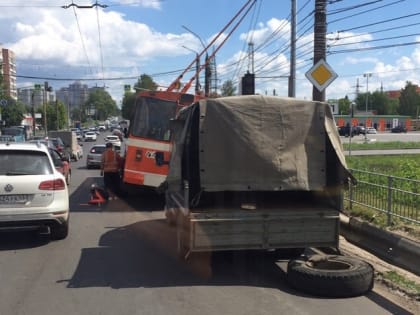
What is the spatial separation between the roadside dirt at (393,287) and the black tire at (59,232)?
484 cm

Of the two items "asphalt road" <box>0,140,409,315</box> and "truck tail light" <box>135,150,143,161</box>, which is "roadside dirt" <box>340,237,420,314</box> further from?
"truck tail light" <box>135,150,143,161</box>

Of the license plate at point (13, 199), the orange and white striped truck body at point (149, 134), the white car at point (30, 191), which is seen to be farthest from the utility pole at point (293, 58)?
the license plate at point (13, 199)

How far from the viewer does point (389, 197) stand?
9.30m

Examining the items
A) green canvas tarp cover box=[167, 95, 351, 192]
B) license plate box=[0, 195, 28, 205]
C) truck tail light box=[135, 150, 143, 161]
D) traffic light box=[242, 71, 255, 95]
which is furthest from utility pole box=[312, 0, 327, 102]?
license plate box=[0, 195, 28, 205]

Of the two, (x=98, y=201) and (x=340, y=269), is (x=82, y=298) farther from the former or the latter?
(x=98, y=201)

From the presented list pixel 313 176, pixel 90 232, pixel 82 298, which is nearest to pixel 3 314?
pixel 82 298

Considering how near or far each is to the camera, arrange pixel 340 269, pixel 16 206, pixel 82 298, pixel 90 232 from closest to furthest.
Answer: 1. pixel 82 298
2. pixel 340 269
3. pixel 16 206
4. pixel 90 232

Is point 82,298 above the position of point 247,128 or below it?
below

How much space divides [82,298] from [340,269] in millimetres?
3135

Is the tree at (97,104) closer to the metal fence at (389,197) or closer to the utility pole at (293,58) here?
the utility pole at (293,58)

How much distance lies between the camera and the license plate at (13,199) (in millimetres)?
8887

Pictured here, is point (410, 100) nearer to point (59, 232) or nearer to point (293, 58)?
point (293, 58)

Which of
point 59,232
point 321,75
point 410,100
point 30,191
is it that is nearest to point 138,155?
point 59,232

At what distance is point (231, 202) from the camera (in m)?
8.51
